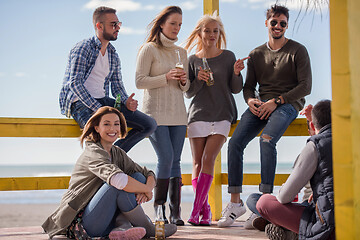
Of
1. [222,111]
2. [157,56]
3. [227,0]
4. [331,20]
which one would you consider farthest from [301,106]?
[227,0]

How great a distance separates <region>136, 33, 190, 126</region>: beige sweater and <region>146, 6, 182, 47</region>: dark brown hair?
2.4 inches

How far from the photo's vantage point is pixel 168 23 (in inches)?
151

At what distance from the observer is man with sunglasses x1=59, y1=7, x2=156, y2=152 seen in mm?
3475

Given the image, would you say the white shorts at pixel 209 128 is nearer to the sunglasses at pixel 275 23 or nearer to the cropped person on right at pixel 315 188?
the sunglasses at pixel 275 23

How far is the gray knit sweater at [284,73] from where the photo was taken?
12.2 ft

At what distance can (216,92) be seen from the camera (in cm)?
395

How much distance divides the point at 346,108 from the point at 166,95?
7.16ft

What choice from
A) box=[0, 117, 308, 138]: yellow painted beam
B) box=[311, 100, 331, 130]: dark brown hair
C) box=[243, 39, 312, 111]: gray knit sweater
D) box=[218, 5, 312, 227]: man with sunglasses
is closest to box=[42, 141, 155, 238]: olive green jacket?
box=[0, 117, 308, 138]: yellow painted beam

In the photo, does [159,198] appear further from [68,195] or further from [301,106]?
[301,106]

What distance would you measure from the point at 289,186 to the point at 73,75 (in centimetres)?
172

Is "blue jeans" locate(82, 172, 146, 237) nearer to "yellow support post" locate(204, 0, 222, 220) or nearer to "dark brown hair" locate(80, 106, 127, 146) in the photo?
"dark brown hair" locate(80, 106, 127, 146)

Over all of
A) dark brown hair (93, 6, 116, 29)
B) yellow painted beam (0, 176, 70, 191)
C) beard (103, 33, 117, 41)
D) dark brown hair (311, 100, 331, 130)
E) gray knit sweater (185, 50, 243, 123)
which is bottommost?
yellow painted beam (0, 176, 70, 191)

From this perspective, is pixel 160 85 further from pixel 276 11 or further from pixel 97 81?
pixel 276 11

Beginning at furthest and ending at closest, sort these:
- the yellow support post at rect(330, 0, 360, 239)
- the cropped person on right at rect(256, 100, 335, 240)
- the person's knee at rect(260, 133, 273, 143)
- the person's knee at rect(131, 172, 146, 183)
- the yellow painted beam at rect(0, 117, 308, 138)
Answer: the yellow painted beam at rect(0, 117, 308, 138), the person's knee at rect(260, 133, 273, 143), the person's knee at rect(131, 172, 146, 183), the cropped person on right at rect(256, 100, 335, 240), the yellow support post at rect(330, 0, 360, 239)
